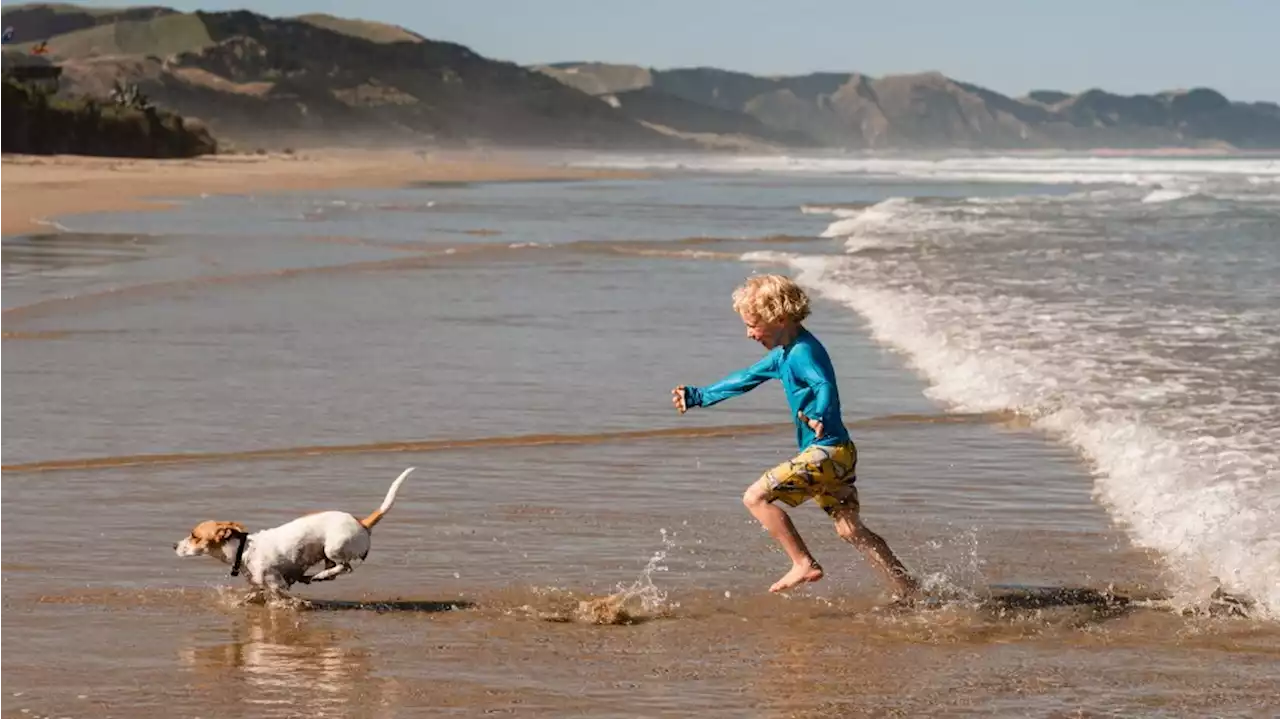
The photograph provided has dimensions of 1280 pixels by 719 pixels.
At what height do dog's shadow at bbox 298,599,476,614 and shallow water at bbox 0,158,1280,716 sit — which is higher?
shallow water at bbox 0,158,1280,716

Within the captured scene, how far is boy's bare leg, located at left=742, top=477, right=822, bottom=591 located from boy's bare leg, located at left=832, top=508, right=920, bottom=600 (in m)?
0.15

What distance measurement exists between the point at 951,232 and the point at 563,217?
29.0 feet

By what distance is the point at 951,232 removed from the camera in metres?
28.1

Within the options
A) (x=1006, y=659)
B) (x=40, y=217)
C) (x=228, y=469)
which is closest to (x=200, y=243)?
(x=40, y=217)

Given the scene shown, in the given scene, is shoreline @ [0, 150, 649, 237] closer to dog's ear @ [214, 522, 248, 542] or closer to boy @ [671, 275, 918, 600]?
dog's ear @ [214, 522, 248, 542]

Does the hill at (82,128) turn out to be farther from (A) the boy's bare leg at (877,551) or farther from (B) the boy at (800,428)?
(A) the boy's bare leg at (877,551)

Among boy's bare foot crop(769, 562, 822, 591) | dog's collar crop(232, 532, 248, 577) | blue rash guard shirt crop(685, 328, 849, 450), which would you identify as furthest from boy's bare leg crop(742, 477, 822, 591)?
dog's collar crop(232, 532, 248, 577)

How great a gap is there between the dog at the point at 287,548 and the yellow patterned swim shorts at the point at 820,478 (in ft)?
4.28

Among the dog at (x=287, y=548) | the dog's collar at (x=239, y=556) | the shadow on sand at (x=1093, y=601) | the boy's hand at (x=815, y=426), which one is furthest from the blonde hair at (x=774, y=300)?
the dog's collar at (x=239, y=556)

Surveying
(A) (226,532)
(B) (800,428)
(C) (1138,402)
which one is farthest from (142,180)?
(B) (800,428)

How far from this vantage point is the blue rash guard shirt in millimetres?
6301

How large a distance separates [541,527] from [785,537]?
56.1 inches

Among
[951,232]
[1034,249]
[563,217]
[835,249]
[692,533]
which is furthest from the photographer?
[563,217]

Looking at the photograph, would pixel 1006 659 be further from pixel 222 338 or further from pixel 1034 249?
pixel 1034 249
